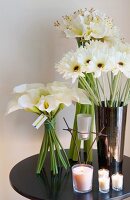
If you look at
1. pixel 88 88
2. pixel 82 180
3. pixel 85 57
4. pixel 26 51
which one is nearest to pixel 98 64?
pixel 85 57

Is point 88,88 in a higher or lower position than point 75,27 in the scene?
lower

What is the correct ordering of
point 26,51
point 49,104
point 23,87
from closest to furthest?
point 49,104
point 23,87
point 26,51

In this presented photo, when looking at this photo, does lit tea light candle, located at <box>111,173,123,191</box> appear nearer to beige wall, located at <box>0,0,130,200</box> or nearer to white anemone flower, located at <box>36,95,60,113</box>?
white anemone flower, located at <box>36,95,60,113</box>

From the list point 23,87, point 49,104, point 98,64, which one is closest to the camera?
point 98,64

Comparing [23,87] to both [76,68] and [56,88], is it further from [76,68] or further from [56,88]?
[76,68]

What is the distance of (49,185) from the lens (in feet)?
3.75

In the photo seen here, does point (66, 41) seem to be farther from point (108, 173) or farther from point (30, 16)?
point (108, 173)

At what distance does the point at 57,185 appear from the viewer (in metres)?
1.14

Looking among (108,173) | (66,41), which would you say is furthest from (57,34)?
(108,173)

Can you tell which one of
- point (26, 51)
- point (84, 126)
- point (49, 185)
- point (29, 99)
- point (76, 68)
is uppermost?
point (26, 51)

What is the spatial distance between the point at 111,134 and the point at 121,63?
30cm

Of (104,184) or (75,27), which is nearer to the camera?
(104,184)

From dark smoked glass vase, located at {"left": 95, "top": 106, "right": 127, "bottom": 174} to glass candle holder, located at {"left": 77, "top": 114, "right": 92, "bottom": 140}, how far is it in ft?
0.16

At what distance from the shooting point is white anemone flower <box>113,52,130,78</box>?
1026 mm
